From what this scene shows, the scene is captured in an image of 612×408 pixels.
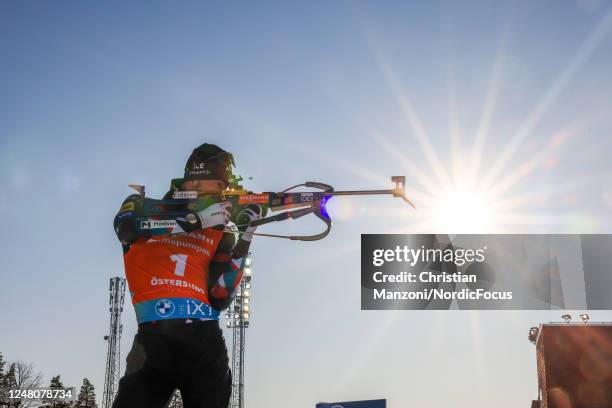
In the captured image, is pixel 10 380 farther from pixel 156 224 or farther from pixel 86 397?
pixel 156 224

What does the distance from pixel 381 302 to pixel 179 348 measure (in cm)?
1656

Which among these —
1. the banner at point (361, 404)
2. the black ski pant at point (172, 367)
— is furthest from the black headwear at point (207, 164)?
the banner at point (361, 404)

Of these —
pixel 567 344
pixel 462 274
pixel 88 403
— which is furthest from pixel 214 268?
pixel 88 403

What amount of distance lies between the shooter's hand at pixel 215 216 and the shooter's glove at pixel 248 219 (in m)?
0.23

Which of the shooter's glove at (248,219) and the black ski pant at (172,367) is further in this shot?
the shooter's glove at (248,219)

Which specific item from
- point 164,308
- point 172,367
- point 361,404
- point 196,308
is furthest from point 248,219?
point 361,404

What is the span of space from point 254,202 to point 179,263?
46.8 inches

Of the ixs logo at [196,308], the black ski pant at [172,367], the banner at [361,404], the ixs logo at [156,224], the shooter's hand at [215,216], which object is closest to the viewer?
the black ski pant at [172,367]

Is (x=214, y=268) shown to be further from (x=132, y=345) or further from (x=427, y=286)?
(x=427, y=286)

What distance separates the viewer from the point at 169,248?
229 inches

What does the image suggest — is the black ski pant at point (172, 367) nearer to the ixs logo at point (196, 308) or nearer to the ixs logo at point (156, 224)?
the ixs logo at point (196, 308)

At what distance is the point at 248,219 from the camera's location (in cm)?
642

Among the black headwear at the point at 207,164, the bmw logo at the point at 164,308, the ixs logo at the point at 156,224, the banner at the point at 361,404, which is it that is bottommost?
the banner at the point at 361,404

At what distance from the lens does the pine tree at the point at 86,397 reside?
8419 cm
